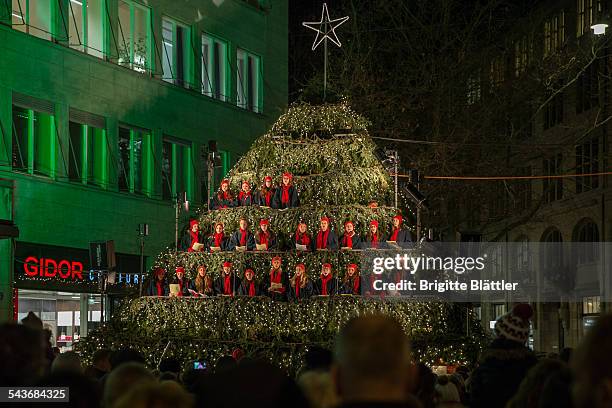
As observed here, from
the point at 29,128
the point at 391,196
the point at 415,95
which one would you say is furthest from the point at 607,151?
the point at 391,196

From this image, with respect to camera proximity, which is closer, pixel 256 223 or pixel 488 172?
pixel 256 223

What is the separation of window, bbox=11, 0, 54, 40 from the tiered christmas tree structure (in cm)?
1189

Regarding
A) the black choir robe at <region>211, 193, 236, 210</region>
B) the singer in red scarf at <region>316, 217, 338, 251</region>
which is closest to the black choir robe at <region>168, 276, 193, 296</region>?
the black choir robe at <region>211, 193, 236, 210</region>

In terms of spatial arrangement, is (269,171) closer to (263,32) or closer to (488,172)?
(488,172)

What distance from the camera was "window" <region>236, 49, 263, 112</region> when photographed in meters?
43.8

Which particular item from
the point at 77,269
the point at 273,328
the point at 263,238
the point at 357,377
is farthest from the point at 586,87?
the point at 357,377

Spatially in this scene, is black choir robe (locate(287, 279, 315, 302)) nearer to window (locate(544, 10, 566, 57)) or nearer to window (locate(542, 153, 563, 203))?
window (locate(542, 153, 563, 203))

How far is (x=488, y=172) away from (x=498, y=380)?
2977 cm

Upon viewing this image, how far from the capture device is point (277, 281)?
66.0ft

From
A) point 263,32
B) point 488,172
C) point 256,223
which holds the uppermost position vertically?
point 263,32

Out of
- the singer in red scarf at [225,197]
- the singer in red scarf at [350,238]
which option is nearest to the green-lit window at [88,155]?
the singer in red scarf at [225,197]

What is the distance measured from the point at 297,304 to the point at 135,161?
18296mm

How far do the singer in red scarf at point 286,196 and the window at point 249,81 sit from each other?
22.7 m

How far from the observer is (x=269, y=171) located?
21.3 meters
